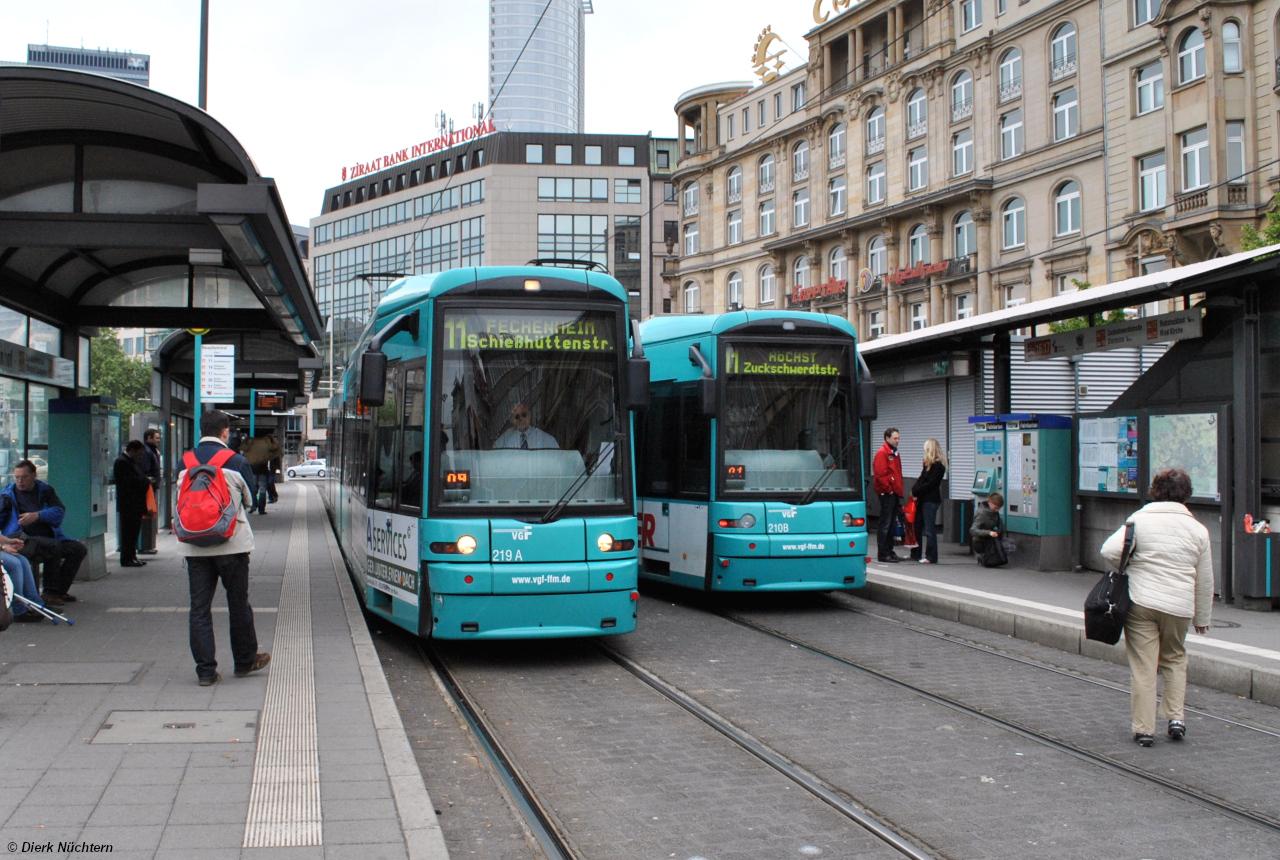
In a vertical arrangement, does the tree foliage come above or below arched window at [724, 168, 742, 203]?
below

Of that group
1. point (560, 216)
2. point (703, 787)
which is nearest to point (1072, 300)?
point (703, 787)

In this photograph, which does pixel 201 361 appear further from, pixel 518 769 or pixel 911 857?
pixel 911 857

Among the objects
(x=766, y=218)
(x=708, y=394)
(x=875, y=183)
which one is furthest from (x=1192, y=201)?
(x=708, y=394)

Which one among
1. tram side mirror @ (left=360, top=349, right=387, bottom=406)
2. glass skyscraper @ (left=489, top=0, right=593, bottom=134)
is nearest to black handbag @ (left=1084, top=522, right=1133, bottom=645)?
tram side mirror @ (left=360, top=349, right=387, bottom=406)

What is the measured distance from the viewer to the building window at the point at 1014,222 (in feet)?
147

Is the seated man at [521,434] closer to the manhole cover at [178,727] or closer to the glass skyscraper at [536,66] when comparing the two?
the manhole cover at [178,727]

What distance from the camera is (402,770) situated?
548cm

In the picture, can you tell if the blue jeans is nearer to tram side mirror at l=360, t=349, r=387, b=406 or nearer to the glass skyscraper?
tram side mirror at l=360, t=349, r=387, b=406

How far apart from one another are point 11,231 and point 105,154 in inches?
43.4

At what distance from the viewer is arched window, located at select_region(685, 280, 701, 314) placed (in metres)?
67.0

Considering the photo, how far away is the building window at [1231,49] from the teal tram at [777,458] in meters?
28.4

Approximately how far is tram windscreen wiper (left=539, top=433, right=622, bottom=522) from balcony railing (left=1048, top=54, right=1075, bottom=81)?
38848 mm

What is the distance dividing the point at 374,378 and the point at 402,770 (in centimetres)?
372

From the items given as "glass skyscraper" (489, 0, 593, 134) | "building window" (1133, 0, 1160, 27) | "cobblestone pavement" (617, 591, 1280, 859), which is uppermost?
"glass skyscraper" (489, 0, 593, 134)
